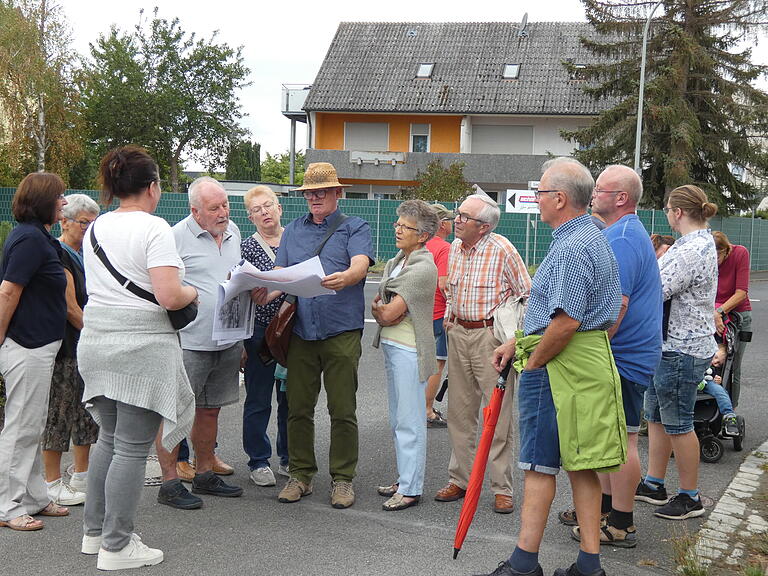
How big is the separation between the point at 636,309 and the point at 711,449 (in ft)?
8.81

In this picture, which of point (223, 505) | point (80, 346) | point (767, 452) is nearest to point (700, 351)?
point (767, 452)

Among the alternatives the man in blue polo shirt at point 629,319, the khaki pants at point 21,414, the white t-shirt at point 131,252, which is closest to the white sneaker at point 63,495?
the khaki pants at point 21,414

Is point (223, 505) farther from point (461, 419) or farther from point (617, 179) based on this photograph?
point (617, 179)

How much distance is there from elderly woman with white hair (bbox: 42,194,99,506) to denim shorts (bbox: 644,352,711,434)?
355cm

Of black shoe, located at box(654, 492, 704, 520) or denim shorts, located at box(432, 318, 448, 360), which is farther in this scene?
denim shorts, located at box(432, 318, 448, 360)

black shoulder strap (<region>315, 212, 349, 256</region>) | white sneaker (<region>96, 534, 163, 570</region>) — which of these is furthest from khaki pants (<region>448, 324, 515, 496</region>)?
white sneaker (<region>96, 534, 163, 570</region>)

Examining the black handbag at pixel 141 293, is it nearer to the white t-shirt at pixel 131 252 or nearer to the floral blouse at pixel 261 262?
the white t-shirt at pixel 131 252

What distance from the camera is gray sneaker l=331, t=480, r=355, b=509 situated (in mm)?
5703

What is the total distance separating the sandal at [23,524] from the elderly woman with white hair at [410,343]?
7.04 ft

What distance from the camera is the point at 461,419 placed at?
6.04 metres

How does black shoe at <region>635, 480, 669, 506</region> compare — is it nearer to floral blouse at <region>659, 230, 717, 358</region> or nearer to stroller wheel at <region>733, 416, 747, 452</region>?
floral blouse at <region>659, 230, 717, 358</region>

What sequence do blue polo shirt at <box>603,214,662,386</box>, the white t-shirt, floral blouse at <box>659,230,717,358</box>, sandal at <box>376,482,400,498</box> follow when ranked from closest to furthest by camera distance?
the white t-shirt
blue polo shirt at <box>603,214,662,386</box>
floral blouse at <box>659,230,717,358</box>
sandal at <box>376,482,400,498</box>

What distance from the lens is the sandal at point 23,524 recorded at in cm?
504

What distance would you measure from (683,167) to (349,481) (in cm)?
2915
